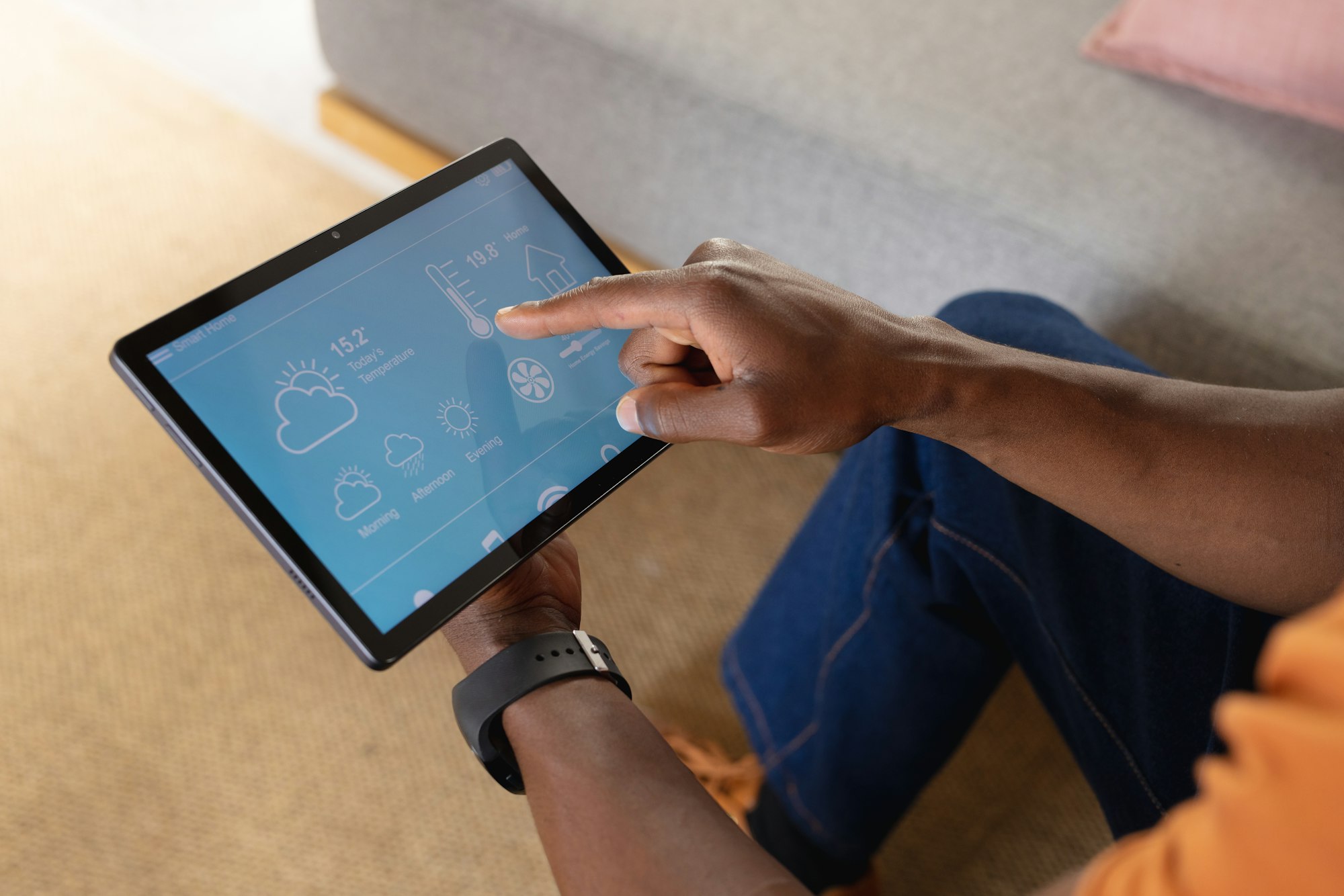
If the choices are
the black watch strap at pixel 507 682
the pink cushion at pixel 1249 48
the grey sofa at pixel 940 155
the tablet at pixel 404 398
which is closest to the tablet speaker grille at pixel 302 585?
the tablet at pixel 404 398

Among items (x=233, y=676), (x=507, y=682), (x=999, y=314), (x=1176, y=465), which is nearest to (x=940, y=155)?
(x=999, y=314)

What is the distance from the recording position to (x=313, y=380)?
2.02ft

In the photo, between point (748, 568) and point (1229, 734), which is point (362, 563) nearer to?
point (1229, 734)

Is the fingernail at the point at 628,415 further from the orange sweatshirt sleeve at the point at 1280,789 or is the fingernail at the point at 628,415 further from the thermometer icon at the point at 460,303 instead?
the orange sweatshirt sleeve at the point at 1280,789

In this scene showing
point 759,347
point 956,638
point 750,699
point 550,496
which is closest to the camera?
point 759,347

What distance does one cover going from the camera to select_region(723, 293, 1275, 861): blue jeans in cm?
63

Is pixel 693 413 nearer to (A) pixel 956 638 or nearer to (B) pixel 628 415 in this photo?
(B) pixel 628 415

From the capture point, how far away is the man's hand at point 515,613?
67cm

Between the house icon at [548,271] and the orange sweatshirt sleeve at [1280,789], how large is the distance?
55 centimetres

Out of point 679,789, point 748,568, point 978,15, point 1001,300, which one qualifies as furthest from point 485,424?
point 978,15

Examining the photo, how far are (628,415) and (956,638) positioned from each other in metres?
0.36

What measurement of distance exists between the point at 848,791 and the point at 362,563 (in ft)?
1.72

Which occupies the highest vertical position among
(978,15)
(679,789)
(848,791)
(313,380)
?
(313,380)

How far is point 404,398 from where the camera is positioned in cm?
64
